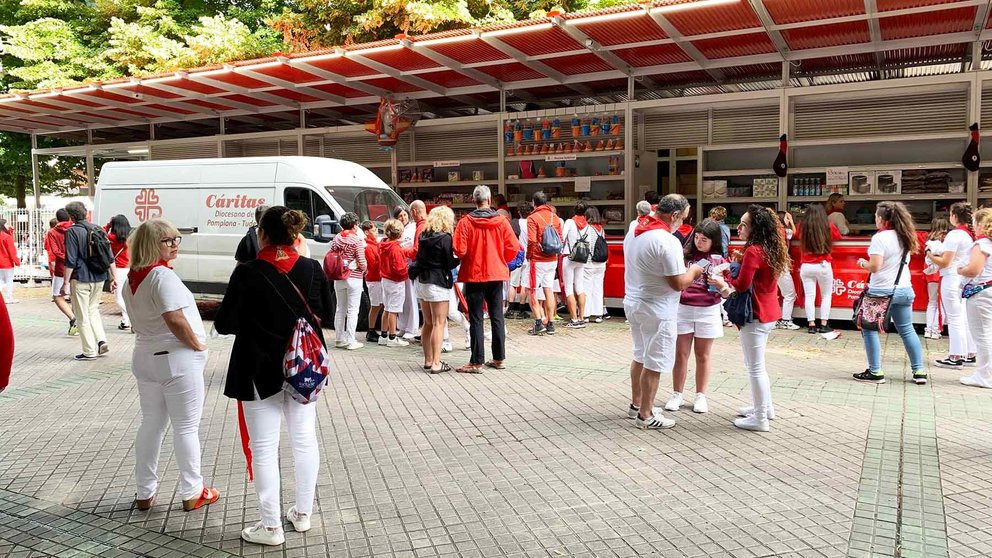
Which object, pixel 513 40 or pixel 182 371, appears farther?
pixel 513 40

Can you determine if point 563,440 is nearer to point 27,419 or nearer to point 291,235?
point 291,235

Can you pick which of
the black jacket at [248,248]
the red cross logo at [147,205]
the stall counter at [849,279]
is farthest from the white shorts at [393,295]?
the red cross logo at [147,205]

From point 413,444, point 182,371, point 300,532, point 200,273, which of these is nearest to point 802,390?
point 413,444

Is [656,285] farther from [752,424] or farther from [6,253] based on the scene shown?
[6,253]

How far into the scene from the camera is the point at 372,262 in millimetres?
10000

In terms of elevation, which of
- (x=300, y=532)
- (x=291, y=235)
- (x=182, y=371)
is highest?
(x=291, y=235)

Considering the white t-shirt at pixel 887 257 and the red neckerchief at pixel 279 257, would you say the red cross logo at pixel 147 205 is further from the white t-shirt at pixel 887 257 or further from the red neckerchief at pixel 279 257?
the white t-shirt at pixel 887 257

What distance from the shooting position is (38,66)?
23.4 meters

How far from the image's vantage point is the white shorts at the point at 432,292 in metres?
8.17

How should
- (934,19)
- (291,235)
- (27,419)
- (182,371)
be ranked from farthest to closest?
(934,19), (27,419), (182,371), (291,235)

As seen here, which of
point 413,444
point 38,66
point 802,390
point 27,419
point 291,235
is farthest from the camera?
point 38,66

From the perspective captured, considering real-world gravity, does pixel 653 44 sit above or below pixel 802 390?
above

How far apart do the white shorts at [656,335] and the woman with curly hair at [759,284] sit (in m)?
0.46

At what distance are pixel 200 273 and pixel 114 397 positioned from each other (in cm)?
586
